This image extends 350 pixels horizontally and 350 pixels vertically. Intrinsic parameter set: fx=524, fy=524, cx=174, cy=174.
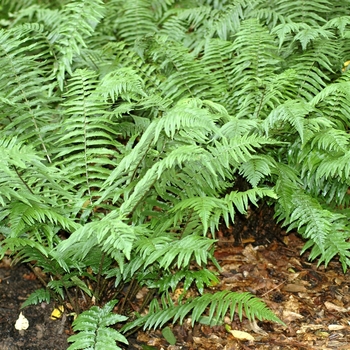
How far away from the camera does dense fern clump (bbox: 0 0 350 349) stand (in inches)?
125

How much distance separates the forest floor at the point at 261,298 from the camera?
3.67m

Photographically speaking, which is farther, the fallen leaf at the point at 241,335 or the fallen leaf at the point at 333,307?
the fallen leaf at the point at 333,307

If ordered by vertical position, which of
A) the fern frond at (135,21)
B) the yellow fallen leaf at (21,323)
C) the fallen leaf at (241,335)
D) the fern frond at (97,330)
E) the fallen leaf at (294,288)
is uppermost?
the fern frond at (135,21)

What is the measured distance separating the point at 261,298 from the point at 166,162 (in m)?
1.65

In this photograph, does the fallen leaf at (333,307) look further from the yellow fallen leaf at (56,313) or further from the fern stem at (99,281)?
the yellow fallen leaf at (56,313)

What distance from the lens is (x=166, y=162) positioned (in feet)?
9.57

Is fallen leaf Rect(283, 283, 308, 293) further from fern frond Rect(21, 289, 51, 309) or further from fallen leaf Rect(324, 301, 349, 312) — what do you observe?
fern frond Rect(21, 289, 51, 309)

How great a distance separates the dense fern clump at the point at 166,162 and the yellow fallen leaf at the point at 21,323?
0.61ft

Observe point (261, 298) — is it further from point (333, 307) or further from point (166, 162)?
point (166, 162)

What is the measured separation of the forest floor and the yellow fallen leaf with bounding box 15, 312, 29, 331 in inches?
1.2

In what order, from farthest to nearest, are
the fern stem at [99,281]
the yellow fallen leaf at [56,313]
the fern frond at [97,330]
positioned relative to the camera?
the yellow fallen leaf at [56,313]
the fern stem at [99,281]
the fern frond at [97,330]

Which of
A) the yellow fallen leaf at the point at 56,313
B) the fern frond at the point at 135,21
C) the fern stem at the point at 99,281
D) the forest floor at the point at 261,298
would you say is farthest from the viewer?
the fern frond at the point at 135,21

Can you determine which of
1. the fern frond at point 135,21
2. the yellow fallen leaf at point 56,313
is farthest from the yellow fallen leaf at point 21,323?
the fern frond at point 135,21

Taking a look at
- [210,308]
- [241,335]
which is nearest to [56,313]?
[210,308]
